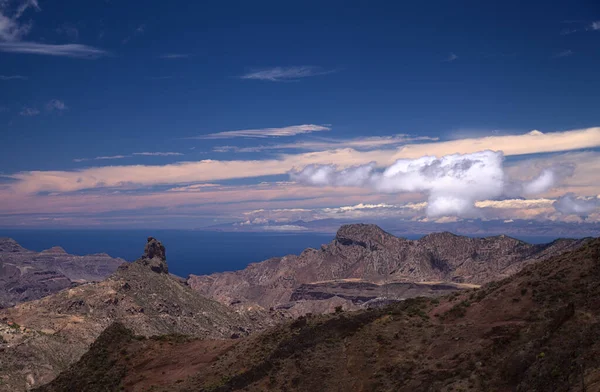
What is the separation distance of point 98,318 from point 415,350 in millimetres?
119364

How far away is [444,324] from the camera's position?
45.9 meters

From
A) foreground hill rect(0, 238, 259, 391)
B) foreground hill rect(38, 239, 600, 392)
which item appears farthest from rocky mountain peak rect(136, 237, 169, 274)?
foreground hill rect(38, 239, 600, 392)

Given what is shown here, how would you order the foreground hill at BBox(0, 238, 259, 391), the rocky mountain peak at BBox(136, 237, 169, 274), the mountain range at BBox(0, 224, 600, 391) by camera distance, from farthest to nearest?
the rocky mountain peak at BBox(136, 237, 169, 274), the foreground hill at BBox(0, 238, 259, 391), the mountain range at BBox(0, 224, 600, 391)

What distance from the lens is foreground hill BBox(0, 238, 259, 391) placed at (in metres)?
104

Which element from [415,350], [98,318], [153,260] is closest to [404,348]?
[415,350]

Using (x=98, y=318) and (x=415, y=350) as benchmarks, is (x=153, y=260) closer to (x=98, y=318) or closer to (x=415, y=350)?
(x=98, y=318)

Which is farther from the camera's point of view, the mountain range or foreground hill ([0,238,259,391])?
foreground hill ([0,238,259,391])

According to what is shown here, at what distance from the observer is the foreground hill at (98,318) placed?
10388cm

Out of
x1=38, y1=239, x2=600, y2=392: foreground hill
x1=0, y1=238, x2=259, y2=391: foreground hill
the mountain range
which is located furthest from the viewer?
x1=0, y1=238, x2=259, y2=391: foreground hill

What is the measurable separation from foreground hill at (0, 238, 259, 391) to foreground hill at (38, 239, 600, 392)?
2009 inches

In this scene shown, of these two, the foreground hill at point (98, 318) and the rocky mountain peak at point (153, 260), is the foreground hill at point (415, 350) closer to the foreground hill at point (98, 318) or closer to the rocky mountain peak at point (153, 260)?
the foreground hill at point (98, 318)

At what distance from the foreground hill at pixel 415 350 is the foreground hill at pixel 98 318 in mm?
51040

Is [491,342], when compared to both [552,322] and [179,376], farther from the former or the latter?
[179,376]

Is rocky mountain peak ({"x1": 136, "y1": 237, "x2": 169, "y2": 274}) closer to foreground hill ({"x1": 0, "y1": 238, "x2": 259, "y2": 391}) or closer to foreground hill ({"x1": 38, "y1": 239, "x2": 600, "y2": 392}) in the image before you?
foreground hill ({"x1": 0, "y1": 238, "x2": 259, "y2": 391})
